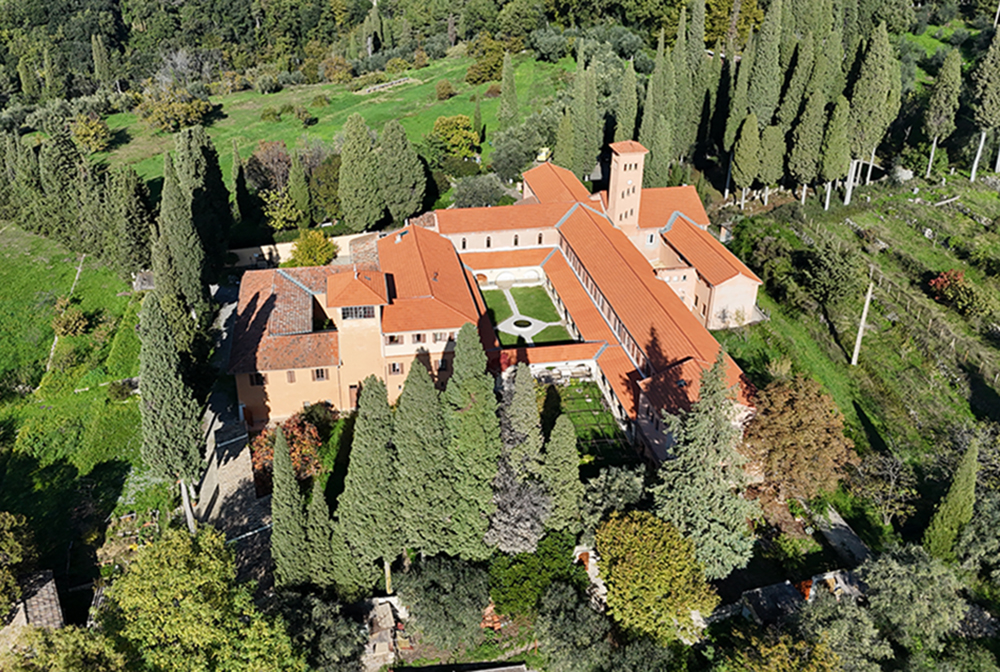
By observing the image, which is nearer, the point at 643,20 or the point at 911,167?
the point at 911,167

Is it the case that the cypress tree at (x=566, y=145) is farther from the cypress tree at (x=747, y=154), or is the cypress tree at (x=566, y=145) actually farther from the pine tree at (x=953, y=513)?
the pine tree at (x=953, y=513)

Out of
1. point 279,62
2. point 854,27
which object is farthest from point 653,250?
point 279,62

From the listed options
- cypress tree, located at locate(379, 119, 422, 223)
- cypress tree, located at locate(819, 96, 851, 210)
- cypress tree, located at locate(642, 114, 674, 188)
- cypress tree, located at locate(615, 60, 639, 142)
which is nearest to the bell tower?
cypress tree, located at locate(642, 114, 674, 188)

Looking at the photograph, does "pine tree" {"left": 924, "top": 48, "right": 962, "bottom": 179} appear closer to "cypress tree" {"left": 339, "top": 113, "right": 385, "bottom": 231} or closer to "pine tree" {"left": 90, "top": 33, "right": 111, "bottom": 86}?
"cypress tree" {"left": 339, "top": 113, "right": 385, "bottom": 231}

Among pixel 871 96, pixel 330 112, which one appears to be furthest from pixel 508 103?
pixel 871 96

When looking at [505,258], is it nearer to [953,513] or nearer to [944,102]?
[953,513]

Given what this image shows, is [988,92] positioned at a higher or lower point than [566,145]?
higher

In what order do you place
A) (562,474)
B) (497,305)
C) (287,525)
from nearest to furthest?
(287,525), (562,474), (497,305)

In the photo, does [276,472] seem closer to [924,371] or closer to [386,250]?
[386,250]
